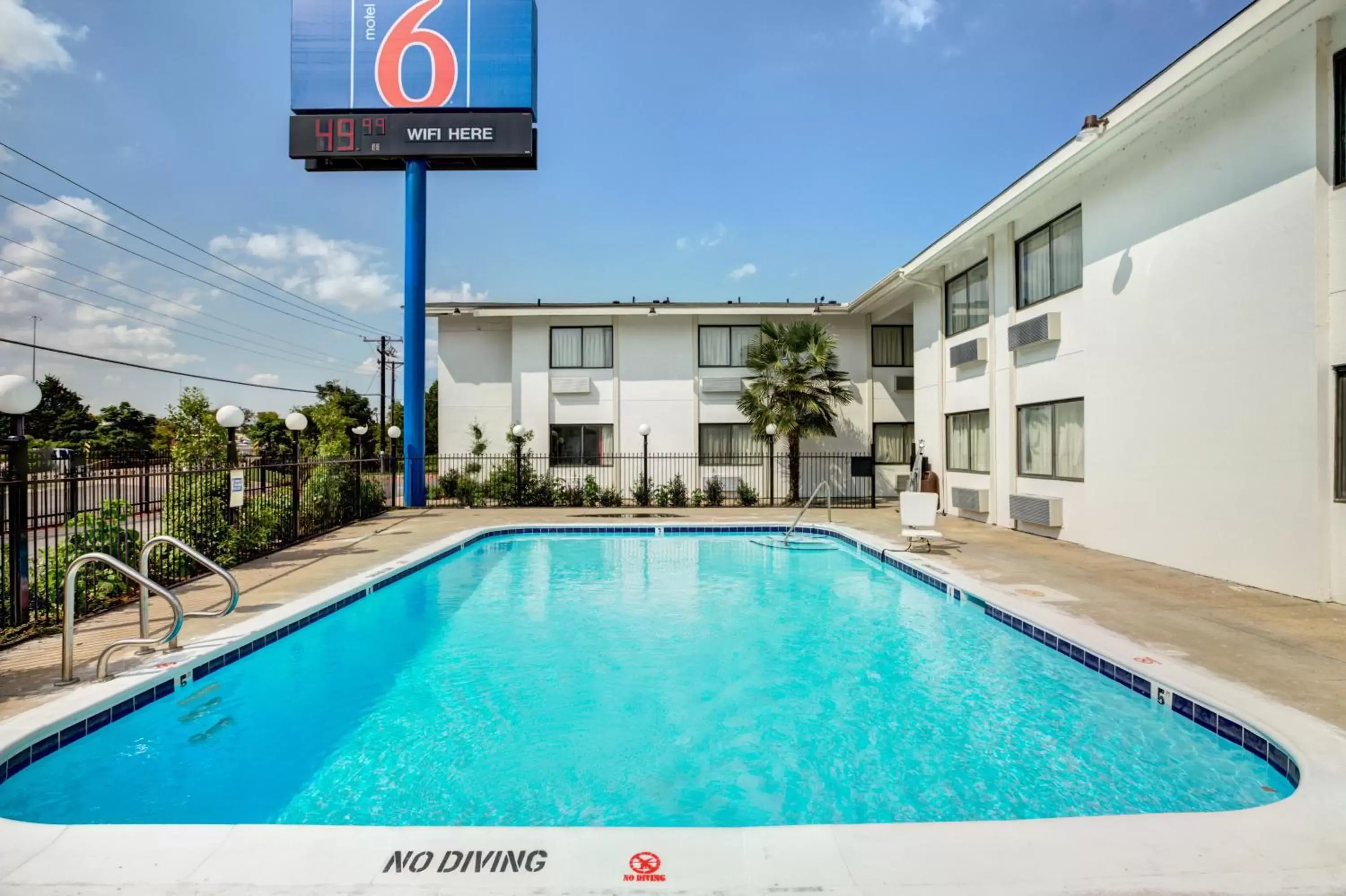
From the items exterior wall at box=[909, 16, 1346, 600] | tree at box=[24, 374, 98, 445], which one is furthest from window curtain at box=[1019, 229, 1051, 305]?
tree at box=[24, 374, 98, 445]

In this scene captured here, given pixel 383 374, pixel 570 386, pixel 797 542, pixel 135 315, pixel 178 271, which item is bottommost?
pixel 797 542

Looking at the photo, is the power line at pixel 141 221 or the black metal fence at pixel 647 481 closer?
the power line at pixel 141 221

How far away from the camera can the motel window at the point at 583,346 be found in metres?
19.6

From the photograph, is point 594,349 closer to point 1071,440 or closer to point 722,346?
point 722,346

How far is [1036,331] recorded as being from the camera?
1114 centimetres

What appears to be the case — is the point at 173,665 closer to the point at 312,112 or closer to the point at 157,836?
the point at 157,836

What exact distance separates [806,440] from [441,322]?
11.1 metres

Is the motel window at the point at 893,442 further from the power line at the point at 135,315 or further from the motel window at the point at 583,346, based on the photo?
the power line at the point at 135,315

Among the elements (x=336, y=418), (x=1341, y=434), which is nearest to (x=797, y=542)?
(x=1341, y=434)

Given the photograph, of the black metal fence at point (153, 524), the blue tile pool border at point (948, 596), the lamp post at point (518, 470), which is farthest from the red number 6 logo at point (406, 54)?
the blue tile pool border at point (948, 596)

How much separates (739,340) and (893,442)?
17.3 feet

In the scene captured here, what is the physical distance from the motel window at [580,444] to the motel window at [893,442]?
25.2 ft

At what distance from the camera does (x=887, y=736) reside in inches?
167

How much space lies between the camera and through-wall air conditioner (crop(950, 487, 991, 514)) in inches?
513
